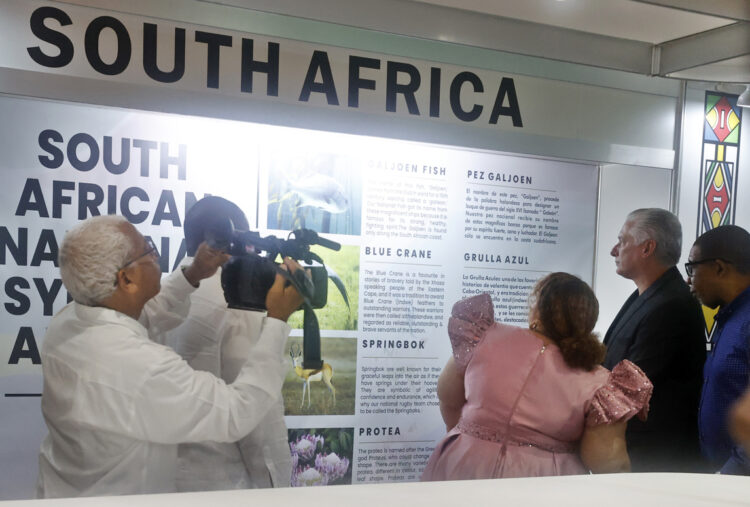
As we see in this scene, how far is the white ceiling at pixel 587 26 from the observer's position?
289 centimetres

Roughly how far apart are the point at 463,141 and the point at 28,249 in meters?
1.68

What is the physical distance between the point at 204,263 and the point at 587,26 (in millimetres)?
1952

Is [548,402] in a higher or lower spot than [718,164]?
lower

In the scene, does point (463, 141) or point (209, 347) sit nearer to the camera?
point (209, 347)

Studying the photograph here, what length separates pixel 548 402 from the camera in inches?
107

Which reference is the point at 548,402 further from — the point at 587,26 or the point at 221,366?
the point at 587,26

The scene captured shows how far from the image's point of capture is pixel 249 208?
2.72 meters

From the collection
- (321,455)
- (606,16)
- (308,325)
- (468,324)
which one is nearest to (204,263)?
(308,325)

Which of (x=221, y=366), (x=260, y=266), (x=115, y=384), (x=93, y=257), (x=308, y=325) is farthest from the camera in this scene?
(x=308, y=325)

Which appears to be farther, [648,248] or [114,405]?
[648,248]

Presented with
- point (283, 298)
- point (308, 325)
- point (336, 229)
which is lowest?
point (308, 325)

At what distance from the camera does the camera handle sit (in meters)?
2.72

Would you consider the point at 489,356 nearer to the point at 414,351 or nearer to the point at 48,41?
the point at 414,351

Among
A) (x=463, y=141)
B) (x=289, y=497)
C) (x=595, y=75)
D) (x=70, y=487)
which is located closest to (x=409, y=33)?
(x=463, y=141)
